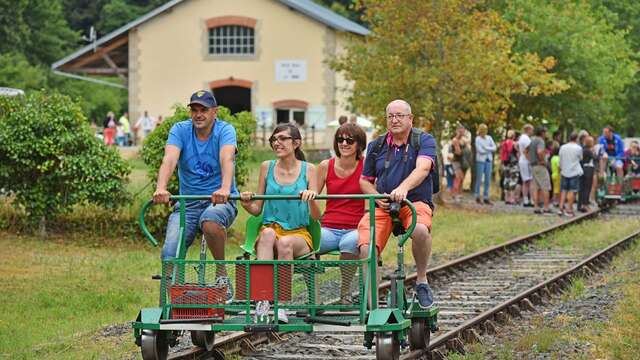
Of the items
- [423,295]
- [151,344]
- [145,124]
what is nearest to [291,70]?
[145,124]

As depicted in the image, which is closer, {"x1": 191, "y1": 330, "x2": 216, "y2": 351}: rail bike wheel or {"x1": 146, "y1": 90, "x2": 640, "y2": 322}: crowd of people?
{"x1": 146, "y1": 90, "x2": 640, "y2": 322}: crowd of people

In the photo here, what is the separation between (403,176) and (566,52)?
30.1 m

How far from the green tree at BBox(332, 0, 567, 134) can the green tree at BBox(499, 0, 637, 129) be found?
7.75 metres

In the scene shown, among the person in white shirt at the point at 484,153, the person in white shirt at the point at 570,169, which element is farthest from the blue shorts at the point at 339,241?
the person in white shirt at the point at 484,153

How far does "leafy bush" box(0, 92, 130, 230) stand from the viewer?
19422 mm

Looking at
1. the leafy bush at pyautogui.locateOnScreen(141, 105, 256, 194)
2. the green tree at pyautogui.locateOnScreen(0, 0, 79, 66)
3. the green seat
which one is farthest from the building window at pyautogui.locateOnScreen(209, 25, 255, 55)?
the green seat

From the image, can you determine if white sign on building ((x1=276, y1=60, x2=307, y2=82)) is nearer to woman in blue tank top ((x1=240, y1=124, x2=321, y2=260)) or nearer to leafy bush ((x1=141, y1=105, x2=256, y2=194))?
leafy bush ((x1=141, y1=105, x2=256, y2=194))

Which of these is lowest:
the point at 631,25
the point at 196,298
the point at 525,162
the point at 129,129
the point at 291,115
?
the point at 196,298

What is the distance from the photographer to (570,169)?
2794 centimetres

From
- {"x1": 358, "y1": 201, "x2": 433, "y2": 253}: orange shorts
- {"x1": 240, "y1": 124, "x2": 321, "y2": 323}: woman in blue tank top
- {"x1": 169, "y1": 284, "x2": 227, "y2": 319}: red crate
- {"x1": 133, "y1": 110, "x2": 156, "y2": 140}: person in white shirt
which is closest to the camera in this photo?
{"x1": 169, "y1": 284, "x2": 227, "y2": 319}: red crate

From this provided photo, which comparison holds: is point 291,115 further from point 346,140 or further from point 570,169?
point 346,140

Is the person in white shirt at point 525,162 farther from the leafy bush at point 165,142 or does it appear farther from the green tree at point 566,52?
the leafy bush at point 165,142

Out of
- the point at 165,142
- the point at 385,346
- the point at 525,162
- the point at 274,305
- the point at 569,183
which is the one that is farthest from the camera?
the point at 525,162

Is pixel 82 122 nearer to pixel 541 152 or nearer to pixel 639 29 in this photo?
pixel 541 152
